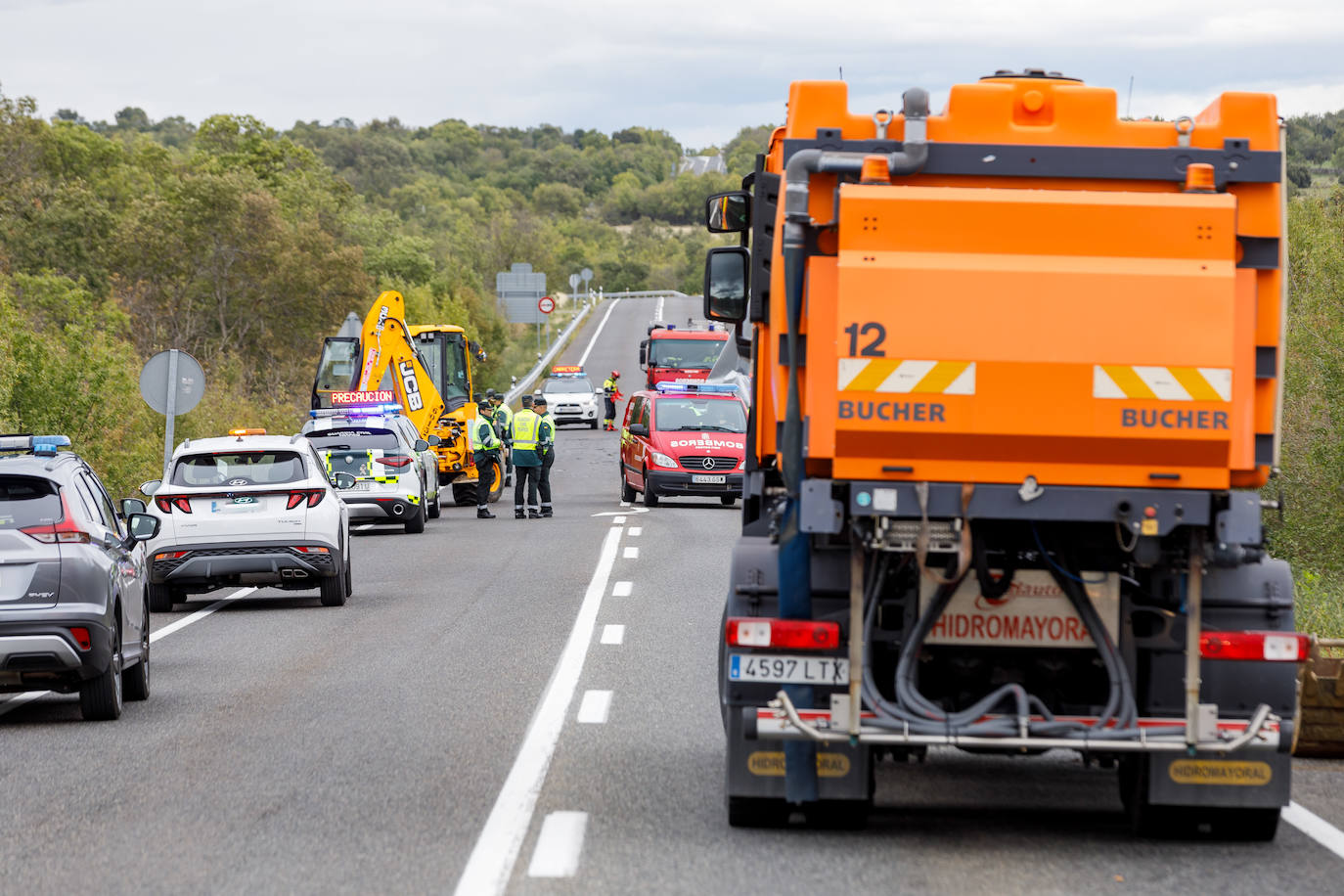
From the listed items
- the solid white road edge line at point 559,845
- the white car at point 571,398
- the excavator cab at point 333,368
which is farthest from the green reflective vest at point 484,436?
the white car at point 571,398

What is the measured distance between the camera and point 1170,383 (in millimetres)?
6664

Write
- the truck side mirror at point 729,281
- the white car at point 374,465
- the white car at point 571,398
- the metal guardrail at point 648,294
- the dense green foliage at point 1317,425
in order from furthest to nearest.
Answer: the metal guardrail at point 648,294, the white car at point 571,398, the white car at point 374,465, the dense green foliage at point 1317,425, the truck side mirror at point 729,281

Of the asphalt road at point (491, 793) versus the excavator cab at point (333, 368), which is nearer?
the asphalt road at point (491, 793)

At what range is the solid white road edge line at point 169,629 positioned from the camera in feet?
38.8

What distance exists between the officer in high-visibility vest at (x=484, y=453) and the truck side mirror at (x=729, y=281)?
69.6 ft

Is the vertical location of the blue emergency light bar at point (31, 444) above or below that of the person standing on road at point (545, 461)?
above

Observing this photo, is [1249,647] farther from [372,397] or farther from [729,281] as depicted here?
[372,397]

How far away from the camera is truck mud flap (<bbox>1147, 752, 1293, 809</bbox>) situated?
7234 mm

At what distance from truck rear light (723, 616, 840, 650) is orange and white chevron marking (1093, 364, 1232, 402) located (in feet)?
4.65

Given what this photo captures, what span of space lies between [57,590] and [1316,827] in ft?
22.2

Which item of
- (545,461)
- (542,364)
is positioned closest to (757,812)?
(545,461)

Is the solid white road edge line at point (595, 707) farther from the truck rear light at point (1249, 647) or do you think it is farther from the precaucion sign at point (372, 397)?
the precaucion sign at point (372, 397)

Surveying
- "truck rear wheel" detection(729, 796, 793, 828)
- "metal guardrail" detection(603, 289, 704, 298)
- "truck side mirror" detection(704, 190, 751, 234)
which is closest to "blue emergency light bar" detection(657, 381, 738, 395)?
"truck side mirror" detection(704, 190, 751, 234)

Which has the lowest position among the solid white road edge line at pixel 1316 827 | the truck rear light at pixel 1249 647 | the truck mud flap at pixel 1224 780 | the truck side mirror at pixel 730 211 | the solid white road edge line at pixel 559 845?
the solid white road edge line at pixel 1316 827
